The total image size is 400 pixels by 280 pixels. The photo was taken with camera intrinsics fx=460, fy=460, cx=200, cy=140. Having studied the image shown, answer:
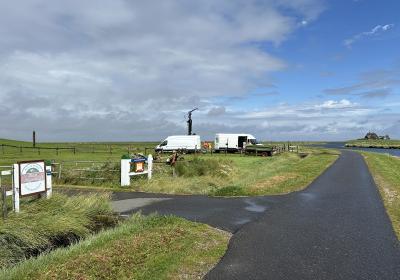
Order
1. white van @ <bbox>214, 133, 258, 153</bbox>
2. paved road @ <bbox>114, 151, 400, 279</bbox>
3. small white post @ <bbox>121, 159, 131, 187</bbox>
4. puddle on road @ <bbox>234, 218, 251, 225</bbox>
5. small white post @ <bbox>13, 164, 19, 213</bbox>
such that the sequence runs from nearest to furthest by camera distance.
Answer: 1. paved road @ <bbox>114, 151, 400, 279</bbox>
2. small white post @ <bbox>13, 164, 19, 213</bbox>
3. puddle on road @ <bbox>234, 218, 251, 225</bbox>
4. small white post @ <bbox>121, 159, 131, 187</bbox>
5. white van @ <bbox>214, 133, 258, 153</bbox>

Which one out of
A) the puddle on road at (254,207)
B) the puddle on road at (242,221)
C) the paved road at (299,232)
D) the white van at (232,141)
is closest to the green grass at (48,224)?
the paved road at (299,232)

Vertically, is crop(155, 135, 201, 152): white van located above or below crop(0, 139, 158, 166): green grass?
above

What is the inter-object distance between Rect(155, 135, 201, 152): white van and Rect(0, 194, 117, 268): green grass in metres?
45.6

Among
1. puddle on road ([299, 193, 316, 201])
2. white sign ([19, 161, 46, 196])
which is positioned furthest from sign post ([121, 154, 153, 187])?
white sign ([19, 161, 46, 196])

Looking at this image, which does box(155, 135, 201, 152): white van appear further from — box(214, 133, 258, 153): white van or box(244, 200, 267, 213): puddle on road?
box(244, 200, 267, 213): puddle on road

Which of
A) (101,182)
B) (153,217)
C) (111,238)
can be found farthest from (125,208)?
(101,182)

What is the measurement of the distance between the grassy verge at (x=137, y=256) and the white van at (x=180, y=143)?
48.0 m

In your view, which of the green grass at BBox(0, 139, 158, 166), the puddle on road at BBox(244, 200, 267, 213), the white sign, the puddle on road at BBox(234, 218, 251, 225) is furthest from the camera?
the green grass at BBox(0, 139, 158, 166)

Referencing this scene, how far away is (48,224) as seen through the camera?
938 centimetres

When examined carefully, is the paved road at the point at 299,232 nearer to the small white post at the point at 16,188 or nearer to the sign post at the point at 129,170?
the sign post at the point at 129,170

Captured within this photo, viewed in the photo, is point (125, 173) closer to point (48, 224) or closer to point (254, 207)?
point (254, 207)

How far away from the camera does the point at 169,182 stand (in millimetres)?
20297

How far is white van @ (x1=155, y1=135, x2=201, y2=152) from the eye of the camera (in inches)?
2293

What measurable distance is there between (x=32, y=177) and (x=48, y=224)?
8.01 ft
